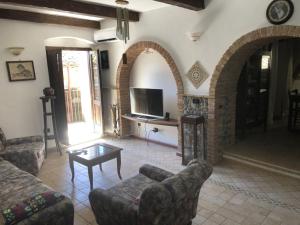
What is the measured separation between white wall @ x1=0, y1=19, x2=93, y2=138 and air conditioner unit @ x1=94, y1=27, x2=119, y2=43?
25.2 inches

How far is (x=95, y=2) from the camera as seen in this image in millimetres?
4027

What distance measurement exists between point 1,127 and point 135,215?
376 cm

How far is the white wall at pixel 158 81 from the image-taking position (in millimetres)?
5031

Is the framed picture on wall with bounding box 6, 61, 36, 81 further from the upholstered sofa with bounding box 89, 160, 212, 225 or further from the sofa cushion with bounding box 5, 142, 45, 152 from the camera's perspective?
the upholstered sofa with bounding box 89, 160, 212, 225

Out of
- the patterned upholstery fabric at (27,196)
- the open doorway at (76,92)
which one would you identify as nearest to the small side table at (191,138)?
the patterned upholstery fabric at (27,196)

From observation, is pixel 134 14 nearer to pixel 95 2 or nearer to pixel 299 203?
pixel 95 2

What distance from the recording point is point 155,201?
1862 millimetres

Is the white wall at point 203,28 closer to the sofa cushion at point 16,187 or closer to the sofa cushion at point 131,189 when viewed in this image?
the sofa cushion at point 131,189

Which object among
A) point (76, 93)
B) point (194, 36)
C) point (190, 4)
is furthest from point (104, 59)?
point (190, 4)

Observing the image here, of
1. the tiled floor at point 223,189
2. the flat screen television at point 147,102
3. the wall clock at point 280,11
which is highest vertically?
the wall clock at point 280,11

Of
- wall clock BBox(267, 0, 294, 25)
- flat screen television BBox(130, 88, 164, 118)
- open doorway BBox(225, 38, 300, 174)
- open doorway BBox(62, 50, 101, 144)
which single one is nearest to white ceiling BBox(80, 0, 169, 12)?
flat screen television BBox(130, 88, 164, 118)

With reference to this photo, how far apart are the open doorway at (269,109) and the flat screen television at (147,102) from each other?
1.59 meters

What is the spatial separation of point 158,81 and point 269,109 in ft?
9.89

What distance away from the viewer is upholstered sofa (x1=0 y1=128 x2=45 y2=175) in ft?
12.6
